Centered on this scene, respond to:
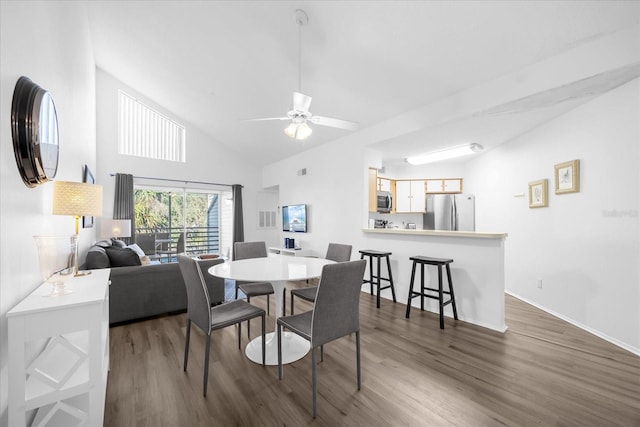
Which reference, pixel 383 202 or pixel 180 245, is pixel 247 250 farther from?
pixel 180 245

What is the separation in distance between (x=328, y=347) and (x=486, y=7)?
3.15m

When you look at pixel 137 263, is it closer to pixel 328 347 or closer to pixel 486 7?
pixel 328 347

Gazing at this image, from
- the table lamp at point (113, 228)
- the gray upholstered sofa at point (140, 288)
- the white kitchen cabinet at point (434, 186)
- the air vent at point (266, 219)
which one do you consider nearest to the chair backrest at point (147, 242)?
the table lamp at point (113, 228)

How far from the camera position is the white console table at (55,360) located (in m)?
1.13

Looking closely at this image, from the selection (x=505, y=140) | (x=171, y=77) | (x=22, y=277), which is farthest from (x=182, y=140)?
(x=505, y=140)

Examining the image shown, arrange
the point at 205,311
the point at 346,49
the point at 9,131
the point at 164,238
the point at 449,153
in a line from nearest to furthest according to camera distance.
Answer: the point at 9,131, the point at 205,311, the point at 346,49, the point at 449,153, the point at 164,238

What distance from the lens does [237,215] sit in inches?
260

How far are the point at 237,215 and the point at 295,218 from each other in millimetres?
1753

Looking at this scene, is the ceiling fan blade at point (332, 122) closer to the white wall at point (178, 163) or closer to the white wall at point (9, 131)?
the white wall at point (9, 131)

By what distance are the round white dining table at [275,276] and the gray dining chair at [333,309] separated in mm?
253

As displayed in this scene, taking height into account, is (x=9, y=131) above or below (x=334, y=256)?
above

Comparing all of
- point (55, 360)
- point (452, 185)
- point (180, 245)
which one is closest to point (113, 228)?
point (180, 245)

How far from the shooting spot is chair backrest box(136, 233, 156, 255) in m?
5.58

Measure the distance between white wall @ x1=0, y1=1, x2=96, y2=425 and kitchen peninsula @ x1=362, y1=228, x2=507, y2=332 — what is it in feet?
11.6
